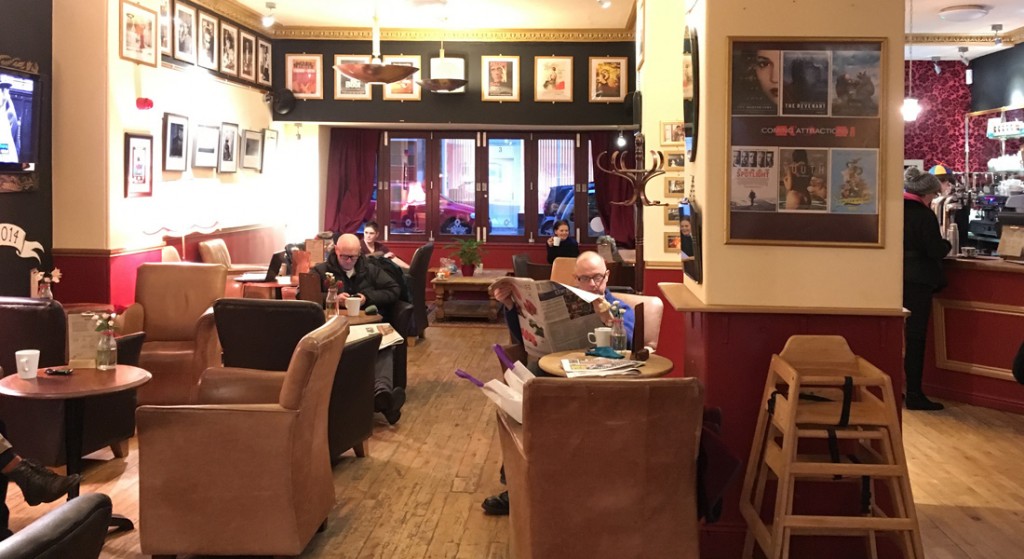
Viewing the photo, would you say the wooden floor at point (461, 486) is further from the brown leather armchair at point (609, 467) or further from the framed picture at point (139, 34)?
the framed picture at point (139, 34)

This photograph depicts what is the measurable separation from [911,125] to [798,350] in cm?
1082

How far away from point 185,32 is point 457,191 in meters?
4.81

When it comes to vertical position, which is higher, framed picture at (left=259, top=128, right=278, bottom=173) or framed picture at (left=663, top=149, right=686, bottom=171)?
framed picture at (left=259, top=128, right=278, bottom=173)

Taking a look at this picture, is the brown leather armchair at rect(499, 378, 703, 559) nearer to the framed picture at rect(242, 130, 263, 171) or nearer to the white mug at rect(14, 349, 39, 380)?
the white mug at rect(14, 349, 39, 380)

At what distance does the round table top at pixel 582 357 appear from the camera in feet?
12.8

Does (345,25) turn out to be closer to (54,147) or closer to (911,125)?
(54,147)

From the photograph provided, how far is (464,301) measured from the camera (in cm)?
1225

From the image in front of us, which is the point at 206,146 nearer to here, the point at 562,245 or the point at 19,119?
the point at 19,119

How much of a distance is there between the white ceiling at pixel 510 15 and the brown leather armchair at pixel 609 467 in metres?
7.40

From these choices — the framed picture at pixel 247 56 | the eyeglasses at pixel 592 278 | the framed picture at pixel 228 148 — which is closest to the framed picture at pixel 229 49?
the framed picture at pixel 247 56

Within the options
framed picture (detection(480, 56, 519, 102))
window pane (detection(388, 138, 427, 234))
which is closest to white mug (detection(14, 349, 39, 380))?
framed picture (detection(480, 56, 519, 102))

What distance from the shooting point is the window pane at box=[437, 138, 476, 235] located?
13.4m

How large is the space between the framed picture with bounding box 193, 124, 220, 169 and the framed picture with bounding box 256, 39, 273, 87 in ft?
5.41

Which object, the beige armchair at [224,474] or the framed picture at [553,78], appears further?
the framed picture at [553,78]
